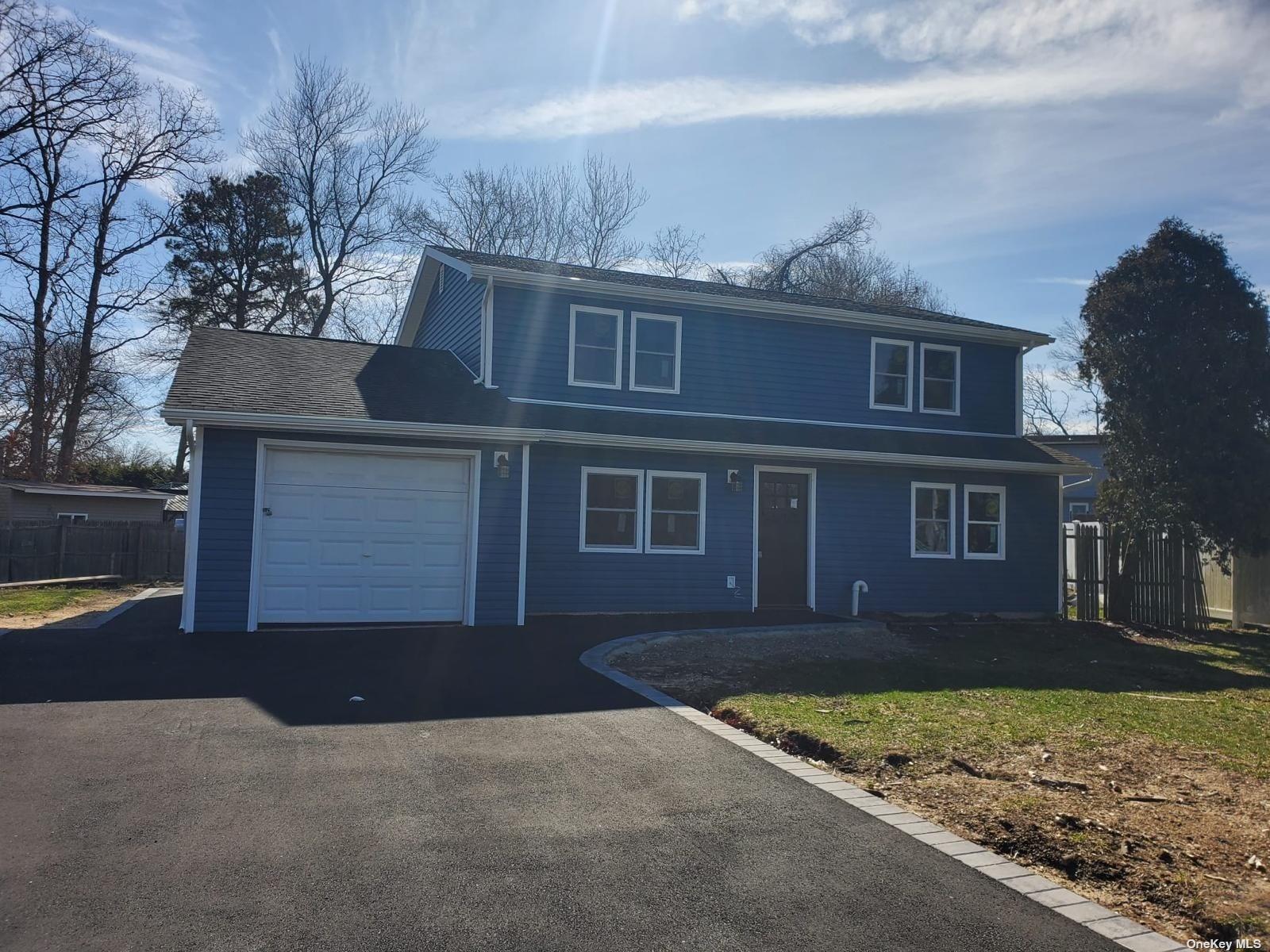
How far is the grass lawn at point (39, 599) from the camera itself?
568 inches

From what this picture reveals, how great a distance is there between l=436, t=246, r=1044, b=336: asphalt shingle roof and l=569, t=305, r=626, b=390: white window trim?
480 millimetres

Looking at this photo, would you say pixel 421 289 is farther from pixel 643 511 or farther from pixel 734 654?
pixel 734 654

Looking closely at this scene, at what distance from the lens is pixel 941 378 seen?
1761 cm

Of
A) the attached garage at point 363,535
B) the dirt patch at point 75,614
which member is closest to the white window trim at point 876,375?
the attached garage at point 363,535

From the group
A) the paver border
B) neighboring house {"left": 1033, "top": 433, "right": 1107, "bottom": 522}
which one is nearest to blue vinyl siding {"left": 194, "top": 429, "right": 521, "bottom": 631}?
the paver border

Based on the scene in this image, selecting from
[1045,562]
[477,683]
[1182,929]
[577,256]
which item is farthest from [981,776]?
[577,256]

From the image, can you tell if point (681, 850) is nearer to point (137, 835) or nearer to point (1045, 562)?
point (137, 835)

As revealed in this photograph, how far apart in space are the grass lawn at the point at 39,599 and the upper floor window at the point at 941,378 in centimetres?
1517

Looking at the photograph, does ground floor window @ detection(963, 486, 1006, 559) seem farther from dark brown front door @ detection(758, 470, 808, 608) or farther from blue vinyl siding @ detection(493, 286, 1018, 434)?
dark brown front door @ detection(758, 470, 808, 608)

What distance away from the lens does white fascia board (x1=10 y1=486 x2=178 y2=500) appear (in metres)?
25.6

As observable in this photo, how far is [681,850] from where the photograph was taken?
4656 mm

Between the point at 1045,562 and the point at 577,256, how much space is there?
21339mm

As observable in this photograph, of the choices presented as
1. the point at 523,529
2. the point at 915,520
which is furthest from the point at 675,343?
the point at 915,520

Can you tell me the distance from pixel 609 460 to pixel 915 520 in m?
5.78
